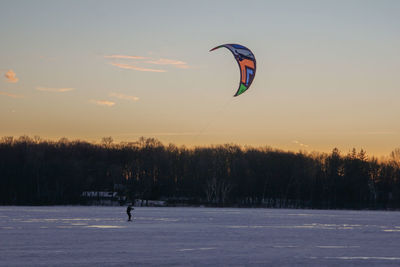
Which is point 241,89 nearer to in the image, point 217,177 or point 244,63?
point 244,63

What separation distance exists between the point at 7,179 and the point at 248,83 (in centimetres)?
6535

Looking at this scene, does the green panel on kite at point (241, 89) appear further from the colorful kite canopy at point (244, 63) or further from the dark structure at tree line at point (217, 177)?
the dark structure at tree line at point (217, 177)

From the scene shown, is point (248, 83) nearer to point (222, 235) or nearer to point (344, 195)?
point (222, 235)

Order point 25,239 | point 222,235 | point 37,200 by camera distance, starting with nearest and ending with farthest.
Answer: point 25,239 < point 222,235 < point 37,200

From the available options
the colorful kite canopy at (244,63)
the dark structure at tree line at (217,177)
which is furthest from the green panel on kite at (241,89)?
the dark structure at tree line at (217,177)

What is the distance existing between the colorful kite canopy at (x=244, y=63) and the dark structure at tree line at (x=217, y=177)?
5914 centimetres

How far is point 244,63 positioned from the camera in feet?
83.8

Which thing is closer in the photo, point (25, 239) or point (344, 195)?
point (25, 239)

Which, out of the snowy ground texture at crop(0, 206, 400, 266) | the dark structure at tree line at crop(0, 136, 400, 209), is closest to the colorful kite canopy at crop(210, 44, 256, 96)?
the snowy ground texture at crop(0, 206, 400, 266)

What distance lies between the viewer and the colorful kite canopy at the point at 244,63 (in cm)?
2502

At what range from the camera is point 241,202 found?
295 ft

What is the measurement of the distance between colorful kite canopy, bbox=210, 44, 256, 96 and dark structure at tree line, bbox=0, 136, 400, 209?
2328 inches

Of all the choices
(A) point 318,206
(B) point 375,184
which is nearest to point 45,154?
(A) point 318,206

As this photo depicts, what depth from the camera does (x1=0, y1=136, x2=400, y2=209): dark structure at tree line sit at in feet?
285
